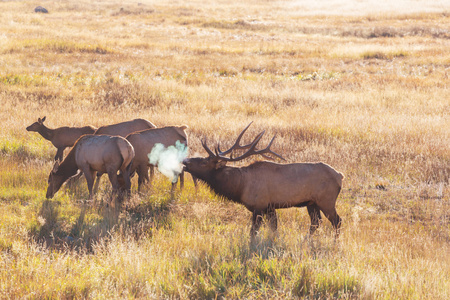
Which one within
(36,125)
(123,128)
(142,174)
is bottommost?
(142,174)

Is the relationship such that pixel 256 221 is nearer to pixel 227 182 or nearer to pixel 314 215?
pixel 227 182

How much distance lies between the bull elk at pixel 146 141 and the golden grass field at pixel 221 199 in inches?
20.0

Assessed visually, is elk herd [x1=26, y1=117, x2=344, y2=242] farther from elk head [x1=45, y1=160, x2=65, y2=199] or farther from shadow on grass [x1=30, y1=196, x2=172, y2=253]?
shadow on grass [x1=30, y1=196, x2=172, y2=253]

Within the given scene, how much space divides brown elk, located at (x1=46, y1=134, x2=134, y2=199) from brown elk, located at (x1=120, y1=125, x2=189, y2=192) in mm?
435

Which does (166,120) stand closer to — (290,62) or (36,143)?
(36,143)

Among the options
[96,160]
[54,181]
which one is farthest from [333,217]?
[54,181]

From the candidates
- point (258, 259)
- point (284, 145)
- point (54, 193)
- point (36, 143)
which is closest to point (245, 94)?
point (284, 145)

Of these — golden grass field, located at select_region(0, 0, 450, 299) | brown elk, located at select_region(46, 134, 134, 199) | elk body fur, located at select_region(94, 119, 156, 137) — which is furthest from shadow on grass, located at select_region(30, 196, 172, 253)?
elk body fur, located at select_region(94, 119, 156, 137)

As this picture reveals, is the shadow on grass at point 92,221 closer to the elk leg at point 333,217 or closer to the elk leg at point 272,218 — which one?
the elk leg at point 272,218

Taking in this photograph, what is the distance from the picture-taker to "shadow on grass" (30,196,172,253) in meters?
6.68

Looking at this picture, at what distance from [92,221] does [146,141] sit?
210cm

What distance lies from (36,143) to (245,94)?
30.6ft

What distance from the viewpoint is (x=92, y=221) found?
7.31 metres

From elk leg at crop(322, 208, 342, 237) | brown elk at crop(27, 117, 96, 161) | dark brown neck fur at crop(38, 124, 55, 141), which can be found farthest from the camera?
dark brown neck fur at crop(38, 124, 55, 141)
